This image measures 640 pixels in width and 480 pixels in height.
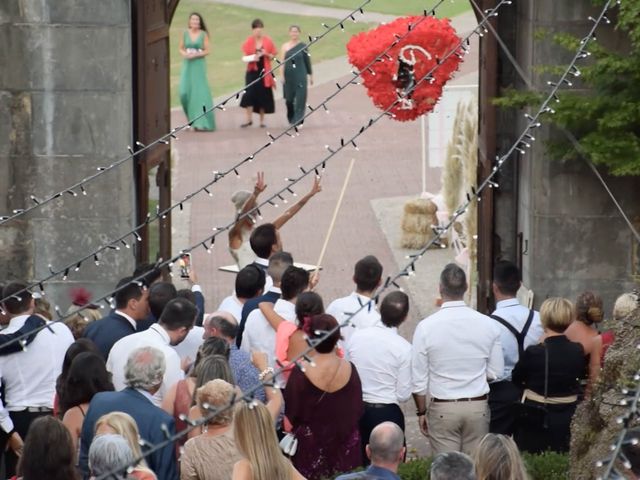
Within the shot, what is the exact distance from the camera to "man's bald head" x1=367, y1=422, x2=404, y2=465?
752 cm

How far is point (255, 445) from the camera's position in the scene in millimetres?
7402

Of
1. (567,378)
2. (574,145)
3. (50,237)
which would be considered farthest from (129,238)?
(567,378)

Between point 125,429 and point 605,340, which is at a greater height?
point 125,429

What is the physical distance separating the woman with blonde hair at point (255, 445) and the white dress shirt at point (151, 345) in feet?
5.36

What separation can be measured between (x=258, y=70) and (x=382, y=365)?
17414mm

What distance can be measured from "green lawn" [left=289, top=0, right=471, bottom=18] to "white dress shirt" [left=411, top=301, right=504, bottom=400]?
1040 inches

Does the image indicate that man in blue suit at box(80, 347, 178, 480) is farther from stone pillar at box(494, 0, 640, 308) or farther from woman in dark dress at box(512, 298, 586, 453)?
stone pillar at box(494, 0, 640, 308)

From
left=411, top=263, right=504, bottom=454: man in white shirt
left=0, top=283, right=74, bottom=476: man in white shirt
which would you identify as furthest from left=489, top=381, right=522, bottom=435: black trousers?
left=0, top=283, right=74, bottom=476: man in white shirt

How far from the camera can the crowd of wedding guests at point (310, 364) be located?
27.8 ft

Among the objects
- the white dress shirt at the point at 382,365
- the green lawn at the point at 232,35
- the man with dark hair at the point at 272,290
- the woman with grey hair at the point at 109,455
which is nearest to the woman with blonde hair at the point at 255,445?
the woman with grey hair at the point at 109,455

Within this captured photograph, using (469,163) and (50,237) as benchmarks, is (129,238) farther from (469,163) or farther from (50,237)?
(469,163)

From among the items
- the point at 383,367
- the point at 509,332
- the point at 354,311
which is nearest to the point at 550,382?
the point at 509,332

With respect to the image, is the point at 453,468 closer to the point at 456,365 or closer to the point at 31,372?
the point at 456,365

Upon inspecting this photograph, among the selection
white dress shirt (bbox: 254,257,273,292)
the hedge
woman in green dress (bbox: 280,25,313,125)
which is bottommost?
the hedge
